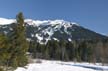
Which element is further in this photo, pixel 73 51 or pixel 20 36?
pixel 73 51

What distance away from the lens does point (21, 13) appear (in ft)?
190

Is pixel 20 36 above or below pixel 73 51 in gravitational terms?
below

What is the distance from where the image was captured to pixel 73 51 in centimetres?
14512

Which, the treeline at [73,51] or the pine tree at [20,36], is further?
the treeline at [73,51]

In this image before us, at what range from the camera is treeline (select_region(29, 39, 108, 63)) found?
141 metres

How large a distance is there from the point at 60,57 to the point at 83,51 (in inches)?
492

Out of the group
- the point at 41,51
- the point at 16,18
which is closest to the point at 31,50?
the point at 41,51

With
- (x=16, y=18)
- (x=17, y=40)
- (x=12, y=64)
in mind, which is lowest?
(x=12, y=64)

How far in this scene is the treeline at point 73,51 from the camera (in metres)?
141

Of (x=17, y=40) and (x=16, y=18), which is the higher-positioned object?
(x=16, y=18)

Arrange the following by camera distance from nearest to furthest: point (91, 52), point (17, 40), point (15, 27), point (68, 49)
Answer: point (17, 40) → point (15, 27) → point (91, 52) → point (68, 49)

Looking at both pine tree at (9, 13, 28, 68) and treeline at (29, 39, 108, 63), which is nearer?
pine tree at (9, 13, 28, 68)

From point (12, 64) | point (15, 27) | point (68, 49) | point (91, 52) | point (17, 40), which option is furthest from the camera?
point (68, 49)

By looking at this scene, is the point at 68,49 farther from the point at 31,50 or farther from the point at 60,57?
the point at 31,50
